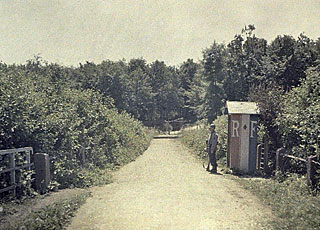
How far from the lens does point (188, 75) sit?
77.2 m

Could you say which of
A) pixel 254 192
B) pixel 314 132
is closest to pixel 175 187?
pixel 254 192

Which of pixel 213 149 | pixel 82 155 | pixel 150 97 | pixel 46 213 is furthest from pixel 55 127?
pixel 150 97

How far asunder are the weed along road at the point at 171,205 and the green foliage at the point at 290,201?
31 centimetres

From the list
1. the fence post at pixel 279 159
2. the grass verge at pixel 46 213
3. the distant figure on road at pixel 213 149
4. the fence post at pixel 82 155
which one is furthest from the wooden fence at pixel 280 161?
the fence post at pixel 82 155

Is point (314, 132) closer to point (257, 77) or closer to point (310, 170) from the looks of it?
point (310, 170)

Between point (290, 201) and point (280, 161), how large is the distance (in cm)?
338

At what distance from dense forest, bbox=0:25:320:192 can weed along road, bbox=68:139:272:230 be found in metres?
2.45

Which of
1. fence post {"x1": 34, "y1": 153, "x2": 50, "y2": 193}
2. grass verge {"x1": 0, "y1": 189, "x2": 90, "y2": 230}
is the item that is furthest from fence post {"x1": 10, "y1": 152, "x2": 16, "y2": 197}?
fence post {"x1": 34, "y1": 153, "x2": 50, "y2": 193}

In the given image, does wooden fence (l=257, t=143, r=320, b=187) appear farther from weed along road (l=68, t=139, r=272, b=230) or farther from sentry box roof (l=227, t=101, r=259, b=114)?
weed along road (l=68, t=139, r=272, b=230)

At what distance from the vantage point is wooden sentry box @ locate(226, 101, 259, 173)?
12.6 metres

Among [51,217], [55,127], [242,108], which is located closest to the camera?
[51,217]

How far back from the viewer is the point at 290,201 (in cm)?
788

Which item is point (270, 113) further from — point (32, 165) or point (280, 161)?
point (32, 165)

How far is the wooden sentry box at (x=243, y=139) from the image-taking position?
12555 millimetres
